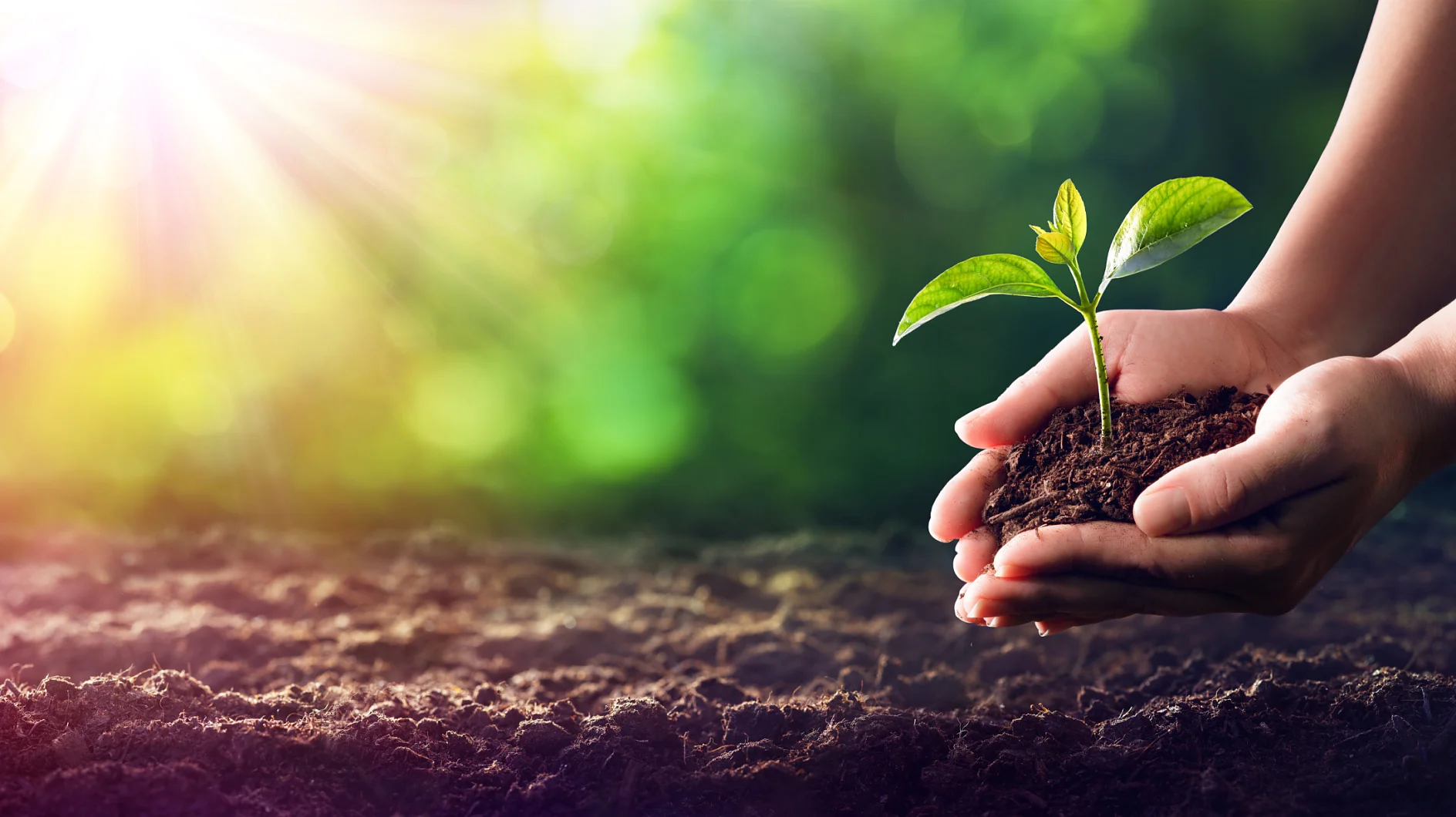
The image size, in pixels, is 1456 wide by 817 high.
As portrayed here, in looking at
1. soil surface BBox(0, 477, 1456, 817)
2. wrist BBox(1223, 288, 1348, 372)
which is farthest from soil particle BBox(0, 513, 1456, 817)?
wrist BBox(1223, 288, 1348, 372)

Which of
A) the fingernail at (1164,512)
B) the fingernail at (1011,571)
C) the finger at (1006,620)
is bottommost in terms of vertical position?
the finger at (1006,620)

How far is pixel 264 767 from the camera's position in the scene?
1.05 metres

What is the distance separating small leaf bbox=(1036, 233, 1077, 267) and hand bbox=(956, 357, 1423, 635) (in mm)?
313

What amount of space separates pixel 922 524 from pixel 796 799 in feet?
7.11

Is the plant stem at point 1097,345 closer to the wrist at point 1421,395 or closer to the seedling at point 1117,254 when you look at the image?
the seedling at point 1117,254

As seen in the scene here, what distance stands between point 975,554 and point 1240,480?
0.37 meters

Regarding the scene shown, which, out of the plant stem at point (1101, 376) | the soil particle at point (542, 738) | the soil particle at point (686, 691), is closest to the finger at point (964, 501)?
the plant stem at point (1101, 376)

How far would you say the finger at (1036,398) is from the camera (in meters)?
1.41

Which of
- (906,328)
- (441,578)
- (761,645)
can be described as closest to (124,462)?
(441,578)

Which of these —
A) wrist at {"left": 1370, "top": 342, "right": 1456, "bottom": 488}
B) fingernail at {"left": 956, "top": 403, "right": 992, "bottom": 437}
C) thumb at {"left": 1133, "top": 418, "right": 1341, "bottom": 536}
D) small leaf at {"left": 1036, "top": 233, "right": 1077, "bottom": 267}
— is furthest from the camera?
fingernail at {"left": 956, "top": 403, "right": 992, "bottom": 437}

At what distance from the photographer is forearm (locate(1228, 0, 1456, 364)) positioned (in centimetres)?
148

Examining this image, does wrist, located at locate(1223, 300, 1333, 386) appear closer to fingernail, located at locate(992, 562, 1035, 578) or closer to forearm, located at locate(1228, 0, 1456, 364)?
forearm, located at locate(1228, 0, 1456, 364)

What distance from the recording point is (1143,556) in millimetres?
1081

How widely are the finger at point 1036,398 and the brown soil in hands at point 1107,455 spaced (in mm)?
27
